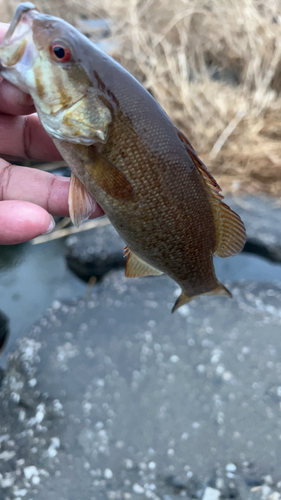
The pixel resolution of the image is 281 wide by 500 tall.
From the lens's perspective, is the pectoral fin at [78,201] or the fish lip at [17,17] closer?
the fish lip at [17,17]

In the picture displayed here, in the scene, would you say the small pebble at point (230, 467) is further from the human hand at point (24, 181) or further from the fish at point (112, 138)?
the human hand at point (24, 181)

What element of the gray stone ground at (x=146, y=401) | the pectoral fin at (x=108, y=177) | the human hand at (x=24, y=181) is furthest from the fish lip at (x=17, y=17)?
the gray stone ground at (x=146, y=401)

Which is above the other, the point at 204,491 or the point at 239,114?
the point at 239,114

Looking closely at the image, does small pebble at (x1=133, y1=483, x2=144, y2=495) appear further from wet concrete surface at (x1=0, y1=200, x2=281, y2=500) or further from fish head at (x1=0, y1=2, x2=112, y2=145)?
fish head at (x1=0, y1=2, x2=112, y2=145)

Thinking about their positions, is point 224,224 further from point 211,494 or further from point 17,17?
point 211,494

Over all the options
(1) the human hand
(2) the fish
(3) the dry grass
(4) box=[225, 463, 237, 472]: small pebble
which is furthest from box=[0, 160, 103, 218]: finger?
(3) the dry grass

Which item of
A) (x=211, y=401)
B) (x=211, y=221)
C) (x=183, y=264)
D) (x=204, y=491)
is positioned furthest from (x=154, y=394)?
(x=211, y=221)

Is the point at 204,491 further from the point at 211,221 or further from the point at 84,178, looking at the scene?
the point at 84,178
